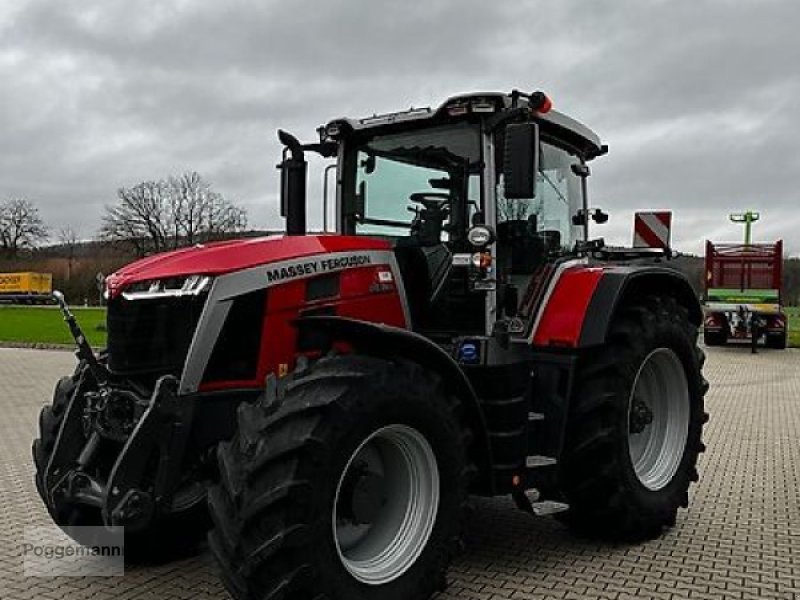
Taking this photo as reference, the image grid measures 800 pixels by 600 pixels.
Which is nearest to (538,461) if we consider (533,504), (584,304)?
(533,504)

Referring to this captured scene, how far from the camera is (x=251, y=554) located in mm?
3148

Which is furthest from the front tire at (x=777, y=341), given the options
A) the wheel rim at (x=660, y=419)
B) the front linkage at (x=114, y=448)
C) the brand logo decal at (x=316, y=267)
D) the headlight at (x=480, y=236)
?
the front linkage at (x=114, y=448)

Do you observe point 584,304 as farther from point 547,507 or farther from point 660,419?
point 660,419

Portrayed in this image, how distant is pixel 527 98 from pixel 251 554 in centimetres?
286

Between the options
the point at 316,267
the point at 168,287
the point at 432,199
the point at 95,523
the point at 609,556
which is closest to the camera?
the point at 168,287

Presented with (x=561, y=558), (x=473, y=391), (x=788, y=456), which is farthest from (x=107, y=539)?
(x=788, y=456)

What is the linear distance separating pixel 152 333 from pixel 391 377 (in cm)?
114

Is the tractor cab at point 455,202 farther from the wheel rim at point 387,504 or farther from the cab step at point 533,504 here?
the wheel rim at point 387,504

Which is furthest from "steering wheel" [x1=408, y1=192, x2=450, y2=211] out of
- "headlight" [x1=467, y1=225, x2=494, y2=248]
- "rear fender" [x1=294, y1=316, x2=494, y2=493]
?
"rear fender" [x1=294, y1=316, x2=494, y2=493]

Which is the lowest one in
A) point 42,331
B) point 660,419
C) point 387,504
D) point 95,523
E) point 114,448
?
point 42,331

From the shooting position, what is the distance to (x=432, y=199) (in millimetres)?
4859

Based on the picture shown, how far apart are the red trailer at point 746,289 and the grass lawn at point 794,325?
1808mm

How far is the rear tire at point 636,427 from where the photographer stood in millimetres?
4715

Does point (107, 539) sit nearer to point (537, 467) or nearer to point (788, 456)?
point (537, 467)
